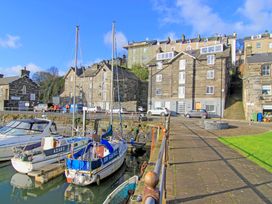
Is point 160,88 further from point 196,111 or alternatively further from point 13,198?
point 13,198

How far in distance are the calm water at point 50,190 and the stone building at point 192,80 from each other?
33.5 metres

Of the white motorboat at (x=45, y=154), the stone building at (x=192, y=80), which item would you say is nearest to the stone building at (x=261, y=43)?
the stone building at (x=192, y=80)

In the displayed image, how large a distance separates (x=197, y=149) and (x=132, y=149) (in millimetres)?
8748

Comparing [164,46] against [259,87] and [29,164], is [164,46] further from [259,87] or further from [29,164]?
[29,164]

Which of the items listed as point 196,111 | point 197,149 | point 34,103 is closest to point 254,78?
point 196,111

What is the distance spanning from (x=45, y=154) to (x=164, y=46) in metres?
73.3

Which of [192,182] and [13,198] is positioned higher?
[192,182]

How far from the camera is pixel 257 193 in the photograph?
640 cm

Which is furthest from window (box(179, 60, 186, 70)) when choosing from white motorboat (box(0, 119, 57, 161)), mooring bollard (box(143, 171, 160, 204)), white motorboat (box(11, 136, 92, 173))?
mooring bollard (box(143, 171, 160, 204))

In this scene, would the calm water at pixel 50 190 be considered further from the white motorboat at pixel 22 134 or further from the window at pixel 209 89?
the window at pixel 209 89

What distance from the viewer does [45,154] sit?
14.3 metres

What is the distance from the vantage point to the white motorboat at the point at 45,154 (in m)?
13.4

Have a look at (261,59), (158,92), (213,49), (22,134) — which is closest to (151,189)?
(22,134)

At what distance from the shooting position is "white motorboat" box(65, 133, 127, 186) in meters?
11.7
